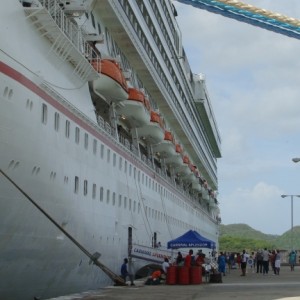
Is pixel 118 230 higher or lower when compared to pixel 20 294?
higher

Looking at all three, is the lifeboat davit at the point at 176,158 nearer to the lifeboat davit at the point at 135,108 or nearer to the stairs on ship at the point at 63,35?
the lifeboat davit at the point at 135,108

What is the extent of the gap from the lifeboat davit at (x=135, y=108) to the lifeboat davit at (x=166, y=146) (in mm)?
7081

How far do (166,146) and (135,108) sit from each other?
9.88m

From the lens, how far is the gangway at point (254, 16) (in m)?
6.29

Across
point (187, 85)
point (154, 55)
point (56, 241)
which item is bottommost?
point (56, 241)

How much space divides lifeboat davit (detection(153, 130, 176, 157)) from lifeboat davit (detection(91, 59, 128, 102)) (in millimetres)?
12128

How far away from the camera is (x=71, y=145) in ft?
53.5

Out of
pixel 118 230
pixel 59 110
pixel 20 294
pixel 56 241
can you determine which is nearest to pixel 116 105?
pixel 118 230

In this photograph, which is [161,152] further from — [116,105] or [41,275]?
[41,275]

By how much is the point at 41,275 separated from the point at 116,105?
34.3 ft

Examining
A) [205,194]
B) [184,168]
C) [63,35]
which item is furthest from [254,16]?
[205,194]

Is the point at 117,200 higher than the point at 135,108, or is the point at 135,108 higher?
the point at 135,108

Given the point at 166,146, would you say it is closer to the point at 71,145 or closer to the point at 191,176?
the point at 191,176

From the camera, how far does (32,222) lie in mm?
13469
